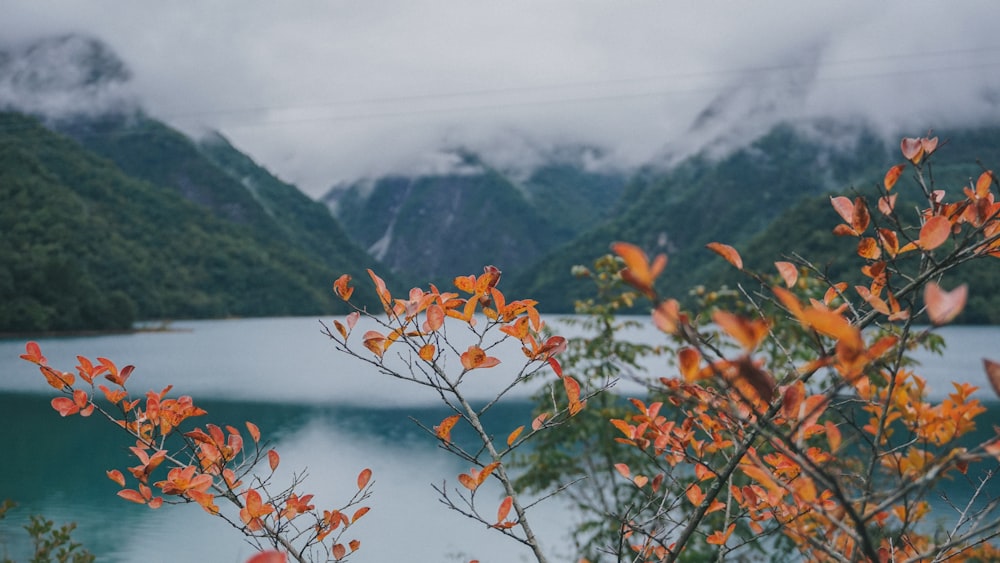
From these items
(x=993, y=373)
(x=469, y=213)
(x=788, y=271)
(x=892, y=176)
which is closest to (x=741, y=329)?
(x=993, y=373)

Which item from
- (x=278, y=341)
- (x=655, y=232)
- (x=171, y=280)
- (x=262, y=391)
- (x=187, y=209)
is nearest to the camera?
(x=262, y=391)

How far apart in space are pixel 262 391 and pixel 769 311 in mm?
16383

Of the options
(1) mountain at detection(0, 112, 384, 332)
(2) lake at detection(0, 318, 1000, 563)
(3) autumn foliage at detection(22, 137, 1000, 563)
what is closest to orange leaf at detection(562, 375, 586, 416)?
(3) autumn foliage at detection(22, 137, 1000, 563)

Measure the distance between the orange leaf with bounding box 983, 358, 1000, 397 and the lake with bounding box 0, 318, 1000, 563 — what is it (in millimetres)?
3031

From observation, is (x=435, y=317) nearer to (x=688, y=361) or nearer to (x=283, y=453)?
(x=688, y=361)

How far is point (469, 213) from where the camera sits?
6166 inches

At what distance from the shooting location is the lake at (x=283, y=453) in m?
7.31

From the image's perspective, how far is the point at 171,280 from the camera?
55500mm

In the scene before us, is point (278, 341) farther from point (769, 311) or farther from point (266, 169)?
point (266, 169)

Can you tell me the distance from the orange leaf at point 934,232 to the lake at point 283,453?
2.86 meters

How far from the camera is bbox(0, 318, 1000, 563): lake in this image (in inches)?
288

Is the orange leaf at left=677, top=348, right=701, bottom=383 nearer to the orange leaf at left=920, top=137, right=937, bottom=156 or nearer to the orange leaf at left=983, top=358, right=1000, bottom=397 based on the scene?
the orange leaf at left=983, top=358, right=1000, bottom=397

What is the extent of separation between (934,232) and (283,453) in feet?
38.2

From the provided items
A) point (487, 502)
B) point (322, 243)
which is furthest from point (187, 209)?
point (487, 502)
